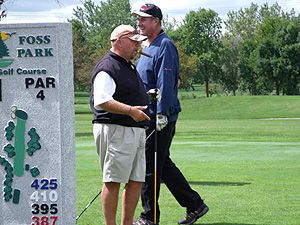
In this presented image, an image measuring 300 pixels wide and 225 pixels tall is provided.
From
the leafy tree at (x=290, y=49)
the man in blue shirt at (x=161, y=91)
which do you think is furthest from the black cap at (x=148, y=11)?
the leafy tree at (x=290, y=49)

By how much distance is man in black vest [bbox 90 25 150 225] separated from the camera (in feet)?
16.1

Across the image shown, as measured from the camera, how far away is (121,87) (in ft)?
16.4

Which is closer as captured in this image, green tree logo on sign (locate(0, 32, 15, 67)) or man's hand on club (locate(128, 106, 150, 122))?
green tree logo on sign (locate(0, 32, 15, 67))

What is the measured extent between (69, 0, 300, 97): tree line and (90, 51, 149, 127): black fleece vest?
161 ft

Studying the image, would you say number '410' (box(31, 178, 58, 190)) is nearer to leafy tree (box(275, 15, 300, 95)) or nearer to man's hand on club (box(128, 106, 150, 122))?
man's hand on club (box(128, 106, 150, 122))

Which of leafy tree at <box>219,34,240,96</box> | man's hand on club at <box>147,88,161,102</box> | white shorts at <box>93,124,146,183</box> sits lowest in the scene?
leafy tree at <box>219,34,240,96</box>

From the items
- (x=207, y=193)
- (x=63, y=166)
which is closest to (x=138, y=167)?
(x=63, y=166)

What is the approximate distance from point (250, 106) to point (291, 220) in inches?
1817

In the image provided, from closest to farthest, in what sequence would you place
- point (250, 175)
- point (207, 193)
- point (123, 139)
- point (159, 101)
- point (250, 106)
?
point (123, 139) → point (159, 101) → point (207, 193) → point (250, 175) → point (250, 106)

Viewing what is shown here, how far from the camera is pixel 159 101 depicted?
5.82 m

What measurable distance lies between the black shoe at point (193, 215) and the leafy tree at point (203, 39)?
79844mm

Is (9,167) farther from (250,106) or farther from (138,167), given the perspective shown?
(250,106)

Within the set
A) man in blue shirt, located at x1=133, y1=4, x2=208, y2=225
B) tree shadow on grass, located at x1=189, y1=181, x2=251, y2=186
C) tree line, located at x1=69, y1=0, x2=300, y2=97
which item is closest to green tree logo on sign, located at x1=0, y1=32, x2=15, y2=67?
man in blue shirt, located at x1=133, y1=4, x2=208, y2=225

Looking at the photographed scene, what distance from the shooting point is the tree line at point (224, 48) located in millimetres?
68312
